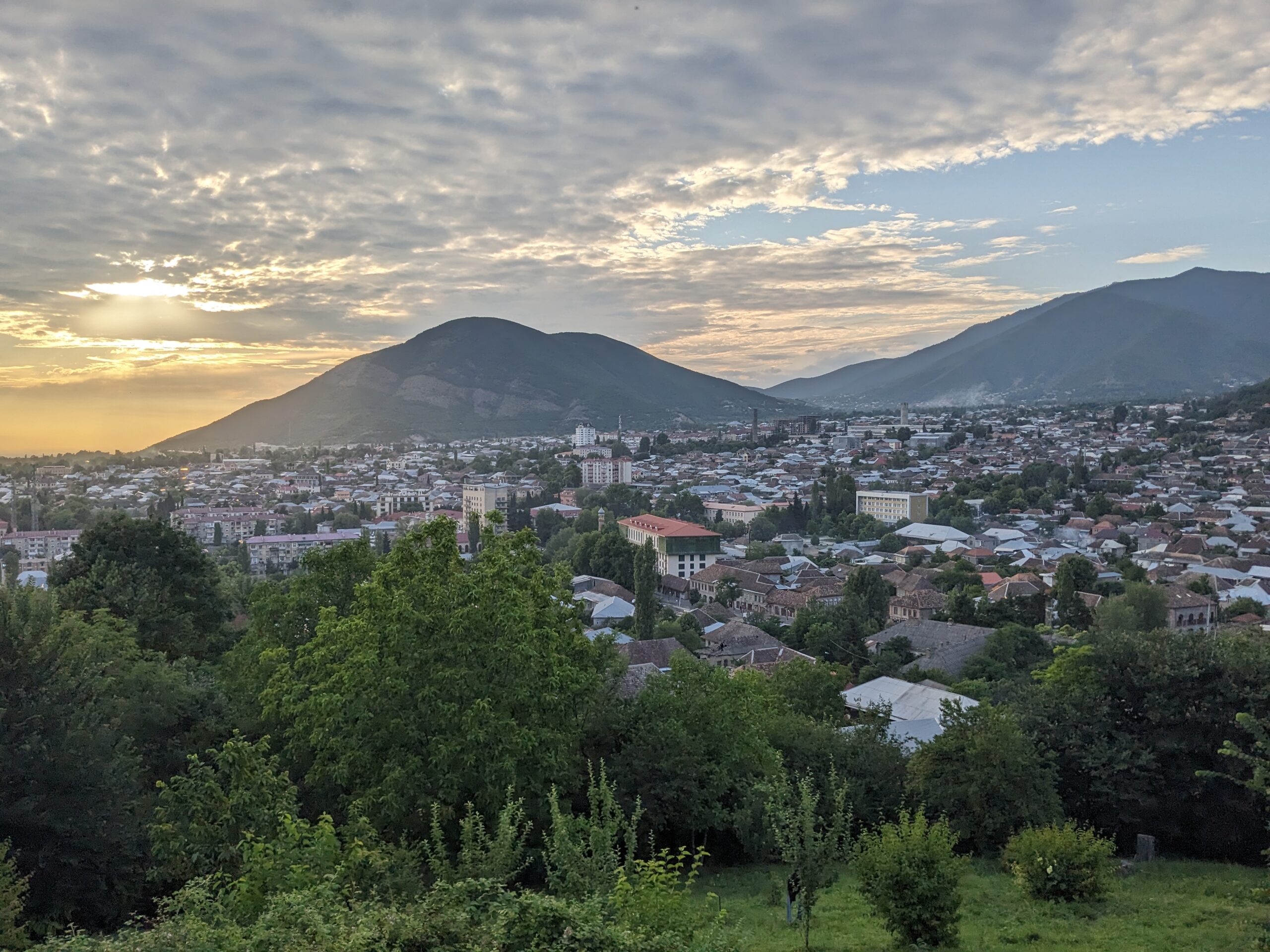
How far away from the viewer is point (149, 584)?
1392 centimetres

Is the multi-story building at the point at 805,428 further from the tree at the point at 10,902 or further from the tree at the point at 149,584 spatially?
the tree at the point at 10,902

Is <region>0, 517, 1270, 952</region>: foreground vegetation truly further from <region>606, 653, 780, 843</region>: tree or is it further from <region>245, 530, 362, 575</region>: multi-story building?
<region>245, 530, 362, 575</region>: multi-story building

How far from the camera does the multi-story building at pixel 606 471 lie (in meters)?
86.0

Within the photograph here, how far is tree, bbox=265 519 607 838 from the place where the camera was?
7.46 metres

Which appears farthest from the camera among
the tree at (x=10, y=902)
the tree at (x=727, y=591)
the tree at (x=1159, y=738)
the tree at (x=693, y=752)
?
the tree at (x=727, y=591)

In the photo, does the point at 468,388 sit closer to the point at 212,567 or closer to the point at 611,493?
the point at 611,493

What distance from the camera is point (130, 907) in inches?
265

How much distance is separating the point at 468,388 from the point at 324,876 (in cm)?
17191

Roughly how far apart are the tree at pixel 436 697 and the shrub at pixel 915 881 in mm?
2938

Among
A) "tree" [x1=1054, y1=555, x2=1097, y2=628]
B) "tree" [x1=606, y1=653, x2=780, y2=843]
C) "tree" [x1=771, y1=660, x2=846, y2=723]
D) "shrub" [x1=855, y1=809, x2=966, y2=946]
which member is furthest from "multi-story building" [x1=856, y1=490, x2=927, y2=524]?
"shrub" [x1=855, y1=809, x2=966, y2=946]

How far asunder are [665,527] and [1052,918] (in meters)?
40.9

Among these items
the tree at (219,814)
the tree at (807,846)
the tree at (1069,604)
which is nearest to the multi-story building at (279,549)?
the tree at (1069,604)

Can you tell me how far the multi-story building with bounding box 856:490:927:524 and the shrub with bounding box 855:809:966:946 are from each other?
5596cm

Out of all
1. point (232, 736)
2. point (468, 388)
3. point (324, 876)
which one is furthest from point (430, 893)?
point (468, 388)
